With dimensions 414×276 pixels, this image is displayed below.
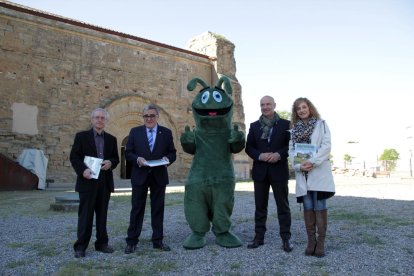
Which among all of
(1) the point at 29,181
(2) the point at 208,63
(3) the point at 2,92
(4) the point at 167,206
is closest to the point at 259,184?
(4) the point at 167,206

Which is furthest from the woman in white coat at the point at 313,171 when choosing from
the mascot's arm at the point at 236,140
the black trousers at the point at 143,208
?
the black trousers at the point at 143,208

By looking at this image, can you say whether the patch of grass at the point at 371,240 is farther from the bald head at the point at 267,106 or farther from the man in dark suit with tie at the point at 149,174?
the man in dark suit with tie at the point at 149,174

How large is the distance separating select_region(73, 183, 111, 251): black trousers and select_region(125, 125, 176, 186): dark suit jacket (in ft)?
1.22

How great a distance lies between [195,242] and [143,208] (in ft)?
2.27

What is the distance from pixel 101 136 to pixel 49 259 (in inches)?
52.5

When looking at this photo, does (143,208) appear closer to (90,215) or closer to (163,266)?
(90,215)

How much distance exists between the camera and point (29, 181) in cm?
1104

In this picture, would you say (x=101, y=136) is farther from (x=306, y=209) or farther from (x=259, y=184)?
(x=306, y=209)

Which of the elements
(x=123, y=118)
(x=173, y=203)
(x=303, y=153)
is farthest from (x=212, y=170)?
(x=123, y=118)

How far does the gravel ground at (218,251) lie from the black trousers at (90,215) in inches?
6.1

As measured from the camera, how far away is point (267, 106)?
411 centimetres

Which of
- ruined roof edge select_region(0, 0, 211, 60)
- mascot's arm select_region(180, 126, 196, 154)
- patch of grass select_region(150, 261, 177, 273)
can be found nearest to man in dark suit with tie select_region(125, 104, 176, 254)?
mascot's arm select_region(180, 126, 196, 154)

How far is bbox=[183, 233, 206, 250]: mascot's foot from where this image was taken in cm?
398

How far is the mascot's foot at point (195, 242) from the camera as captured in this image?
3982mm
